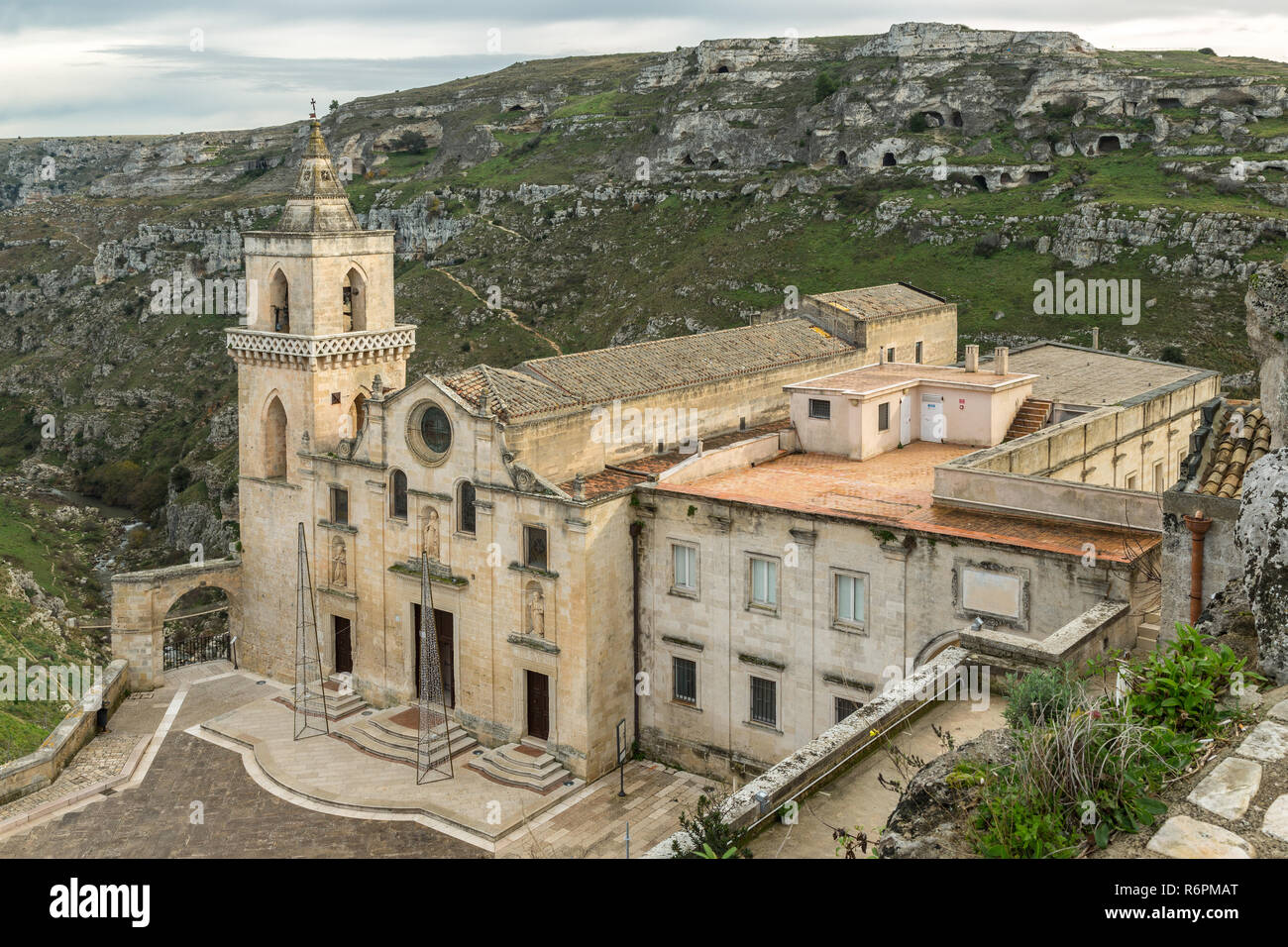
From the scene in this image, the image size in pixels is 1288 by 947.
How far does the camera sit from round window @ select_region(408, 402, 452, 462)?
105ft

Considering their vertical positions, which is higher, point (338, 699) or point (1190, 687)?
point (1190, 687)

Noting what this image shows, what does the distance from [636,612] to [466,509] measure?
5395 millimetres

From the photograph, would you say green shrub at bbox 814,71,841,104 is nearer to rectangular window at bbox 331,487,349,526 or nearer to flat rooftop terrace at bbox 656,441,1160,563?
flat rooftop terrace at bbox 656,441,1160,563

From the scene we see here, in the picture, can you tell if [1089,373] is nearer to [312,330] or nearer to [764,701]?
[764,701]

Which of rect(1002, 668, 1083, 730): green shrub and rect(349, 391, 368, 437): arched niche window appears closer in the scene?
rect(1002, 668, 1083, 730): green shrub

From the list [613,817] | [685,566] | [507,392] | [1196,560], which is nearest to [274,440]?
[507,392]

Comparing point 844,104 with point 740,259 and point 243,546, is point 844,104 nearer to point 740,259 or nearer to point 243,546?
point 740,259

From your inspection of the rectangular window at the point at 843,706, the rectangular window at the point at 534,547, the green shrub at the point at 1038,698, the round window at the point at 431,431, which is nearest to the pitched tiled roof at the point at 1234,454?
the green shrub at the point at 1038,698

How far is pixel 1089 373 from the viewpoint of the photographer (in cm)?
4503

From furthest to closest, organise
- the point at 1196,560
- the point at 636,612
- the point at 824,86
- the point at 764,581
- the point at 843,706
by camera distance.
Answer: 1. the point at 824,86
2. the point at 636,612
3. the point at 764,581
4. the point at 843,706
5. the point at 1196,560

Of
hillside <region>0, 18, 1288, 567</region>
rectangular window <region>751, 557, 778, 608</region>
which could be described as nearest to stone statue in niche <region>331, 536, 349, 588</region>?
rectangular window <region>751, 557, 778, 608</region>

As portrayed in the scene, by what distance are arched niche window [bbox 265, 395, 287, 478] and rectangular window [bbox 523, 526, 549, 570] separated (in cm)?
1174
